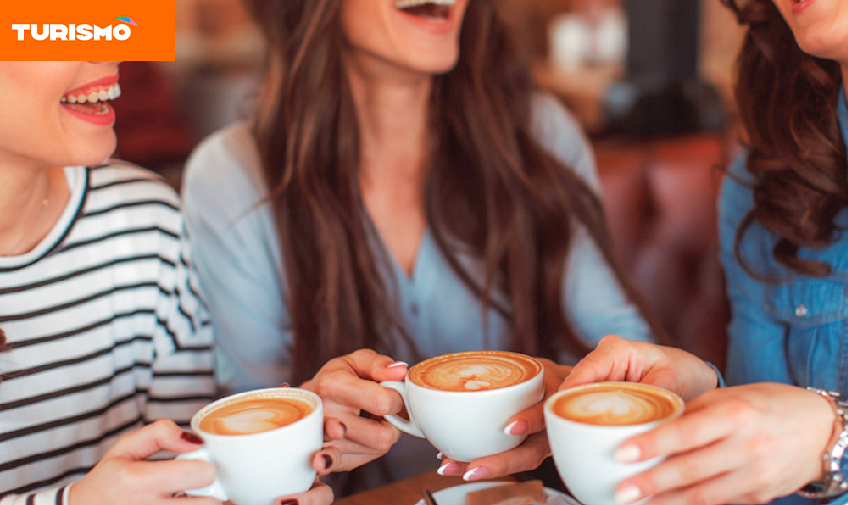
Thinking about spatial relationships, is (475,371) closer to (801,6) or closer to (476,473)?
(476,473)

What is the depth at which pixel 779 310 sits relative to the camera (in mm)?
1146

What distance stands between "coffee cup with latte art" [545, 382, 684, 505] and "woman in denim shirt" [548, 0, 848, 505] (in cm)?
7

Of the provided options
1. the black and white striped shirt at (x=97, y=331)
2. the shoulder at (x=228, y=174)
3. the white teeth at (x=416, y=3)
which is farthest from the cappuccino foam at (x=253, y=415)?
the white teeth at (x=416, y=3)

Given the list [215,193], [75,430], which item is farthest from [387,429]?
[215,193]

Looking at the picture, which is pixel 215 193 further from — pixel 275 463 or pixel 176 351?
pixel 275 463

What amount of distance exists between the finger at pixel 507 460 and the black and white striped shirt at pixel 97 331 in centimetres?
53

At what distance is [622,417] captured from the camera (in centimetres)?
57

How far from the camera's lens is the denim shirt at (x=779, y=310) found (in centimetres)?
108

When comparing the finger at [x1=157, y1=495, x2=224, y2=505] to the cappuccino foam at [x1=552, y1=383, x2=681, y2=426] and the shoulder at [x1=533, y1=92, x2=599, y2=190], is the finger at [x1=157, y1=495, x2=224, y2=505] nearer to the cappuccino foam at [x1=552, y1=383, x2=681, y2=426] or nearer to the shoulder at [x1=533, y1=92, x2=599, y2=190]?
the cappuccino foam at [x1=552, y1=383, x2=681, y2=426]

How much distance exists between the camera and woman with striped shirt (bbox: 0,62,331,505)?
2.90ft

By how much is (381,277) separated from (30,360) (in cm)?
59

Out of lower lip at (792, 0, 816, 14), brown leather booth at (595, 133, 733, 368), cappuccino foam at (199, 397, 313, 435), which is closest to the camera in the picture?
cappuccino foam at (199, 397, 313, 435)

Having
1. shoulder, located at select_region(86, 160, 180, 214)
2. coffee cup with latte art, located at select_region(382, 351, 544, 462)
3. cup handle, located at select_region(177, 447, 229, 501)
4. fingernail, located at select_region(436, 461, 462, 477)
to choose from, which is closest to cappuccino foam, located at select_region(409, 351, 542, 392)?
coffee cup with latte art, located at select_region(382, 351, 544, 462)

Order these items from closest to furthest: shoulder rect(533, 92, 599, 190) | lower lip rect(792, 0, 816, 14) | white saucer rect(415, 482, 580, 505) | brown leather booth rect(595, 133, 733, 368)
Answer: white saucer rect(415, 482, 580, 505)
lower lip rect(792, 0, 816, 14)
shoulder rect(533, 92, 599, 190)
brown leather booth rect(595, 133, 733, 368)
